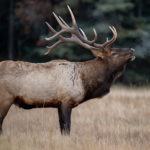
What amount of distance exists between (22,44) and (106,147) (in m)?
16.8

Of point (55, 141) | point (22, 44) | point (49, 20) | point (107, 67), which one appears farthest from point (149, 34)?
point (55, 141)

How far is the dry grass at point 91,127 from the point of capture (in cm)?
530

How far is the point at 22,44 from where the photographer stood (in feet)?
70.3

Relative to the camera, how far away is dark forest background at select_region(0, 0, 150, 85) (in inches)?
693

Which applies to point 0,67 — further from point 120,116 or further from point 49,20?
point 49,20

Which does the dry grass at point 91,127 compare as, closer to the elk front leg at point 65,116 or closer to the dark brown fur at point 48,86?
the elk front leg at point 65,116

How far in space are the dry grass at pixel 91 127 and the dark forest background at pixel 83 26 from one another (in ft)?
21.3

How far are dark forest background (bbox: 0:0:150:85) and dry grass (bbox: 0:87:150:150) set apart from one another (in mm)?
6481

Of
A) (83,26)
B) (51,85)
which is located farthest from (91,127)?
(83,26)

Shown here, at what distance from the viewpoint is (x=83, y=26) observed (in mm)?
17750

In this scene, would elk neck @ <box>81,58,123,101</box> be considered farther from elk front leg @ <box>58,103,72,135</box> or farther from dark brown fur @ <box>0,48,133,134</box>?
elk front leg @ <box>58,103,72,135</box>

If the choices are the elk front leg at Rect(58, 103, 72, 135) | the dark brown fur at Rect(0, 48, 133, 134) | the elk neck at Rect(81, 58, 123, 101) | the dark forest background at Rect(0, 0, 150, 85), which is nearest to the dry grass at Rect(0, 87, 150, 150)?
the elk front leg at Rect(58, 103, 72, 135)

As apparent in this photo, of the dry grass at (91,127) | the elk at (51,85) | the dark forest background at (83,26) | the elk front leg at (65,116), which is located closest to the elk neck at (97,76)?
the elk at (51,85)

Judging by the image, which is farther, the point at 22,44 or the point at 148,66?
the point at 22,44
